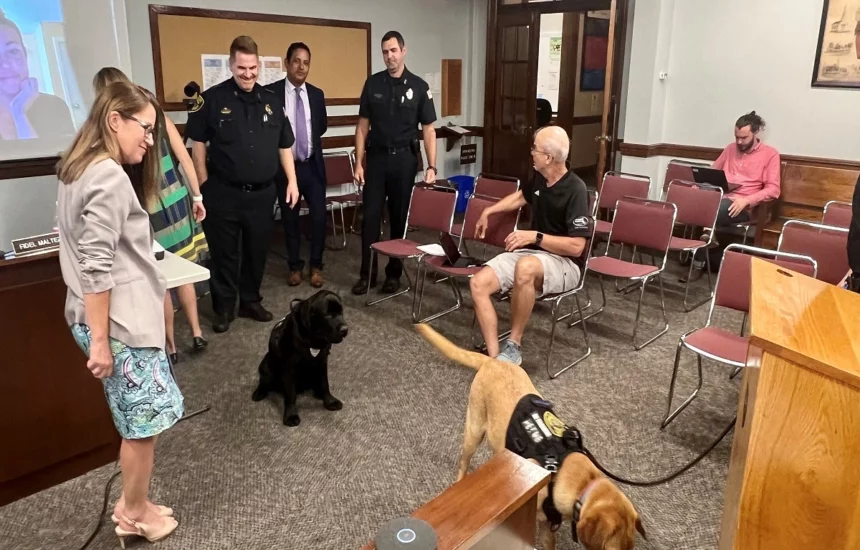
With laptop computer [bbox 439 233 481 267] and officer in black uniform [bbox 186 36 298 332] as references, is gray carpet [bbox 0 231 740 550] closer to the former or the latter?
officer in black uniform [bbox 186 36 298 332]

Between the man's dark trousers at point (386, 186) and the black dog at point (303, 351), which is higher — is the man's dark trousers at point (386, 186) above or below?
above

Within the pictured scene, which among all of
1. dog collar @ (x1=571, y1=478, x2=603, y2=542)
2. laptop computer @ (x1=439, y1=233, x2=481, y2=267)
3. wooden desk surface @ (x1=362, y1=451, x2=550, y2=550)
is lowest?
dog collar @ (x1=571, y1=478, x2=603, y2=542)

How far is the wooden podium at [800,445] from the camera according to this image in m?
1.19

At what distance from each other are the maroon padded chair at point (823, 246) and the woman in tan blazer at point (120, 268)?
286 cm

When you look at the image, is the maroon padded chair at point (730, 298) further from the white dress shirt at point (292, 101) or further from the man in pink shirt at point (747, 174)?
the white dress shirt at point (292, 101)

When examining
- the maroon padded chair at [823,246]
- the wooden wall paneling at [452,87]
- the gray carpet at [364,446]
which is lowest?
the gray carpet at [364,446]

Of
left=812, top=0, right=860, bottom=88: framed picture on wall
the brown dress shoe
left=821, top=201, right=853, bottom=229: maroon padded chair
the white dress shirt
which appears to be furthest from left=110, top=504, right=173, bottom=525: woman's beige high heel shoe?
left=812, top=0, right=860, bottom=88: framed picture on wall

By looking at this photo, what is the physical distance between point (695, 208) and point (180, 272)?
3515 mm

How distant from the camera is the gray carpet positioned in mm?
2195

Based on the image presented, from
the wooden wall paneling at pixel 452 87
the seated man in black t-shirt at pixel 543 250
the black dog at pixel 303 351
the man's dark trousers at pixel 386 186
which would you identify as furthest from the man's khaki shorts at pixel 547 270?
the wooden wall paneling at pixel 452 87

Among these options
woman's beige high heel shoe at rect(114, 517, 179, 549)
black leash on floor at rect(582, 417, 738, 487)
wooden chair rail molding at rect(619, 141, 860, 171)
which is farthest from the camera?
wooden chair rail molding at rect(619, 141, 860, 171)

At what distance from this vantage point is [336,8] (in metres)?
5.76

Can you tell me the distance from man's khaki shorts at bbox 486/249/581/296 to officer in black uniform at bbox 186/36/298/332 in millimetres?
1418

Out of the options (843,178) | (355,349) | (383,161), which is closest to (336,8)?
(383,161)
